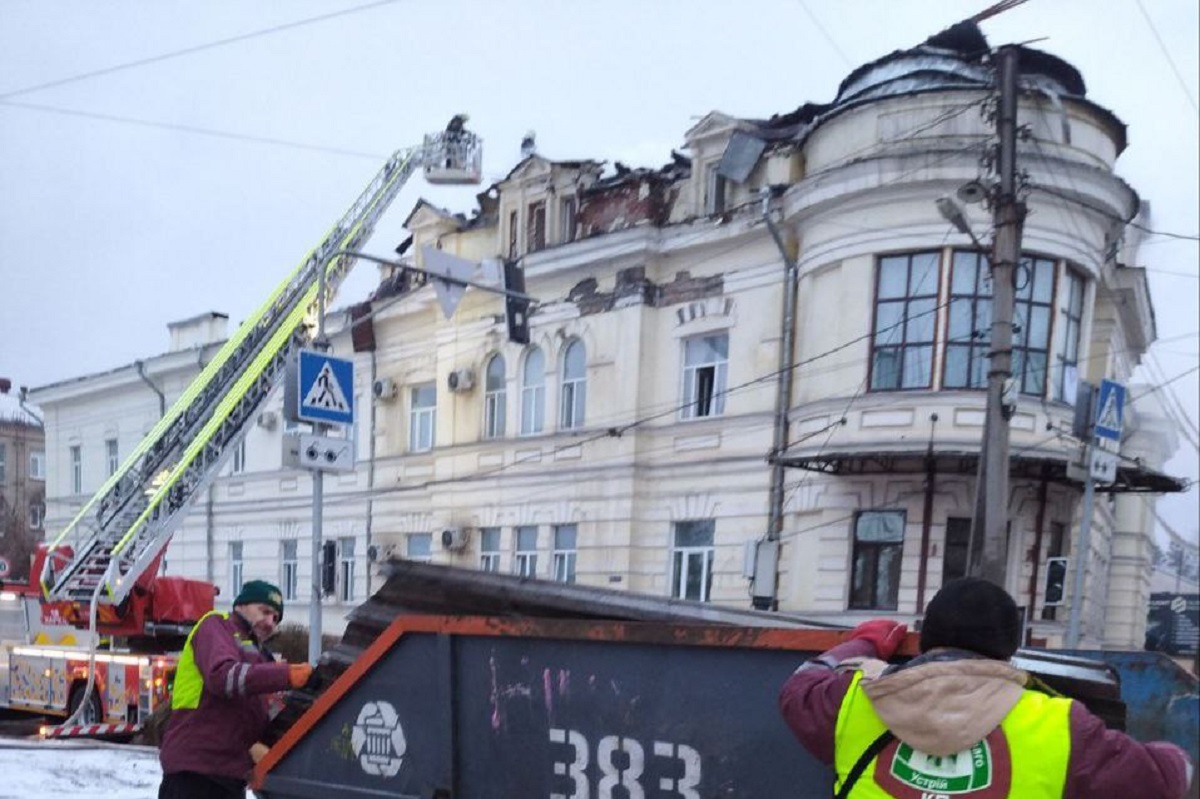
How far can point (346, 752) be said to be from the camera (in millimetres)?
3658

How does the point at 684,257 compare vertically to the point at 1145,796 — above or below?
above

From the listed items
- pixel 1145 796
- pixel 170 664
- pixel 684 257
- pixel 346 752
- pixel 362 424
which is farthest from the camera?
pixel 362 424

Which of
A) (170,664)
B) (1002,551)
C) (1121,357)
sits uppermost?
(1121,357)

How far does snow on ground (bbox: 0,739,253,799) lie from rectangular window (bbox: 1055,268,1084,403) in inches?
439

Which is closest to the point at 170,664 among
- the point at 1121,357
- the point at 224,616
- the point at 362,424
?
the point at 224,616

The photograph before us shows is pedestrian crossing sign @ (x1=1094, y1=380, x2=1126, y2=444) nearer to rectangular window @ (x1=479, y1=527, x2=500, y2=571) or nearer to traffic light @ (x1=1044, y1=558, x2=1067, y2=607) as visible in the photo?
traffic light @ (x1=1044, y1=558, x2=1067, y2=607)

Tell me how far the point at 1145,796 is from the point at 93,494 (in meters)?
10.4

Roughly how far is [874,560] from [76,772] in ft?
31.4

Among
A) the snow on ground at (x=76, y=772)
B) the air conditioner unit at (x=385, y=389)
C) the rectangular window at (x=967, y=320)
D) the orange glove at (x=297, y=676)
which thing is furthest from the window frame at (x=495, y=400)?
the orange glove at (x=297, y=676)

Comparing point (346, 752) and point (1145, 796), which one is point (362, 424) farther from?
point (1145, 796)

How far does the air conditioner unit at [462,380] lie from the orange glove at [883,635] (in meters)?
14.8

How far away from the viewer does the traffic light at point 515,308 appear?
12.3 m

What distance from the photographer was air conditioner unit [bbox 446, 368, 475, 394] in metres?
17.1

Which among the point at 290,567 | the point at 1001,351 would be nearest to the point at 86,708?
the point at 1001,351
